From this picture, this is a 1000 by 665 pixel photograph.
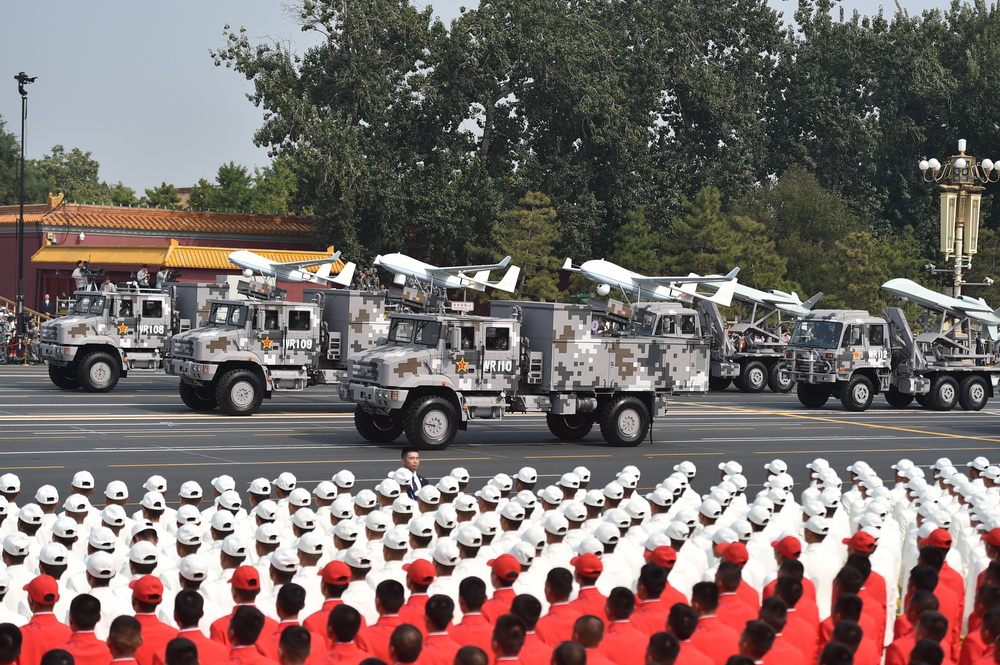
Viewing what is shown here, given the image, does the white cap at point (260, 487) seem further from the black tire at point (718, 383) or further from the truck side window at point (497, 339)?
the black tire at point (718, 383)

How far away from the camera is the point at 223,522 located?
30.8 ft

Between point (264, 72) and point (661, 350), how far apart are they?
117 feet

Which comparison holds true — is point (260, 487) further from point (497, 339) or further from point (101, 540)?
point (497, 339)

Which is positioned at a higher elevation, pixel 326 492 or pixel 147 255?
pixel 147 255

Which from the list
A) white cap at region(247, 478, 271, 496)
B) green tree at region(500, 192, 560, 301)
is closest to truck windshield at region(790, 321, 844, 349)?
green tree at region(500, 192, 560, 301)

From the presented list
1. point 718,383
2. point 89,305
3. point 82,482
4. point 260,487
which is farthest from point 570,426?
point 718,383

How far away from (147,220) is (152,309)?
19.6 metres

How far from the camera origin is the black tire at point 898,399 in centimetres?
3553

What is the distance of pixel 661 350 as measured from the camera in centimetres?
2405

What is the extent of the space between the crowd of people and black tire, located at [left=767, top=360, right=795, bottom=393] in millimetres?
28061

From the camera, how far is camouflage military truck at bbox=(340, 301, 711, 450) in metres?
22.4

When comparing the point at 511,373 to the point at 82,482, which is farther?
the point at 511,373

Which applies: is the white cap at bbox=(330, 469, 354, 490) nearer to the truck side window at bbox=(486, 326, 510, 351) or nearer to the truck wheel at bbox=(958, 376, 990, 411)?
the truck side window at bbox=(486, 326, 510, 351)

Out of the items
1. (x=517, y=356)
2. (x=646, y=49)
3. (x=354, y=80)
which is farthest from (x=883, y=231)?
(x=517, y=356)
